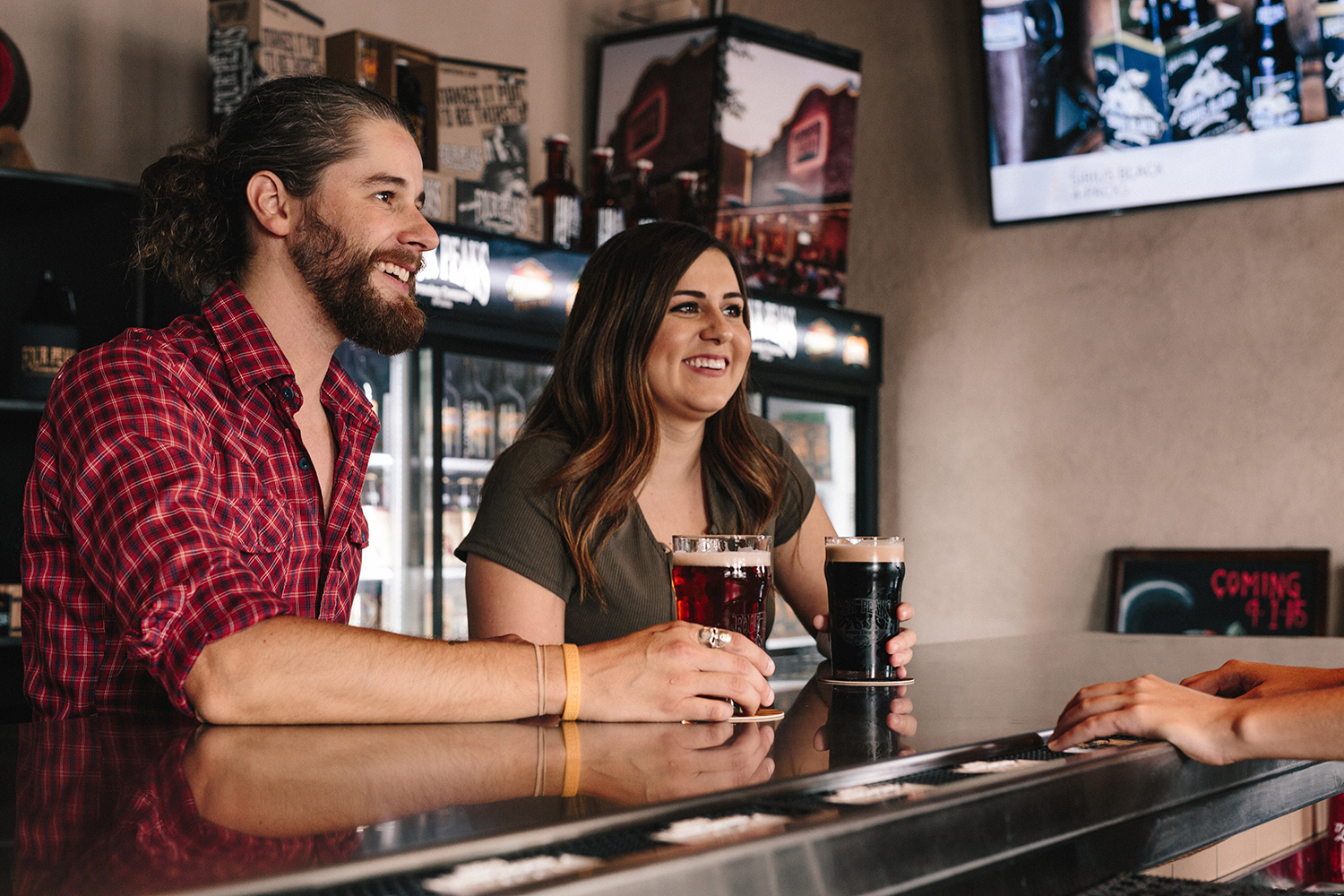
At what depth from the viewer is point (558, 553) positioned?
167 centimetres

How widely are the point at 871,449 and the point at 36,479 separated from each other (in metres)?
3.68

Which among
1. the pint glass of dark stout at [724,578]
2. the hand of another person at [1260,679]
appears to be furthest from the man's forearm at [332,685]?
the hand of another person at [1260,679]

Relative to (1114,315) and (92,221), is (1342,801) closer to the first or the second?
(92,221)

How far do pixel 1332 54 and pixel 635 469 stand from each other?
3.25 m

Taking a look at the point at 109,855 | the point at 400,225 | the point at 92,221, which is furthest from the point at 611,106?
the point at 109,855

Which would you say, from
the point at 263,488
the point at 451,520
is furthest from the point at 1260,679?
the point at 451,520

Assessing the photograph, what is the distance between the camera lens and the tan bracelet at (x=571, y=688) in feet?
3.48

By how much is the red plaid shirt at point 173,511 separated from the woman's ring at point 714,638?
1.24ft

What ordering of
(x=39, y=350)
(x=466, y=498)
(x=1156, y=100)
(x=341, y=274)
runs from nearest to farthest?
1. (x=341, y=274)
2. (x=39, y=350)
3. (x=466, y=498)
4. (x=1156, y=100)

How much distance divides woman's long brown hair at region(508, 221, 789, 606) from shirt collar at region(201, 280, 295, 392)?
0.47 metres

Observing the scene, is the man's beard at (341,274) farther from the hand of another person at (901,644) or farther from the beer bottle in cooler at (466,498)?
the beer bottle in cooler at (466,498)

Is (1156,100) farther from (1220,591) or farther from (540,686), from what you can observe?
(540,686)

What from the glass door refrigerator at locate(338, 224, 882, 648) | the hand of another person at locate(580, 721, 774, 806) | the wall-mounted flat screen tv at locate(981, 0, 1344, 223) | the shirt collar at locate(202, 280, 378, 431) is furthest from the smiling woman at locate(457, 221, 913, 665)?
the wall-mounted flat screen tv at locate(981, 0, 1344, 223)

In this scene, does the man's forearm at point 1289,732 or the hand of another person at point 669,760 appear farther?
the man's forearm at point 1289,732
